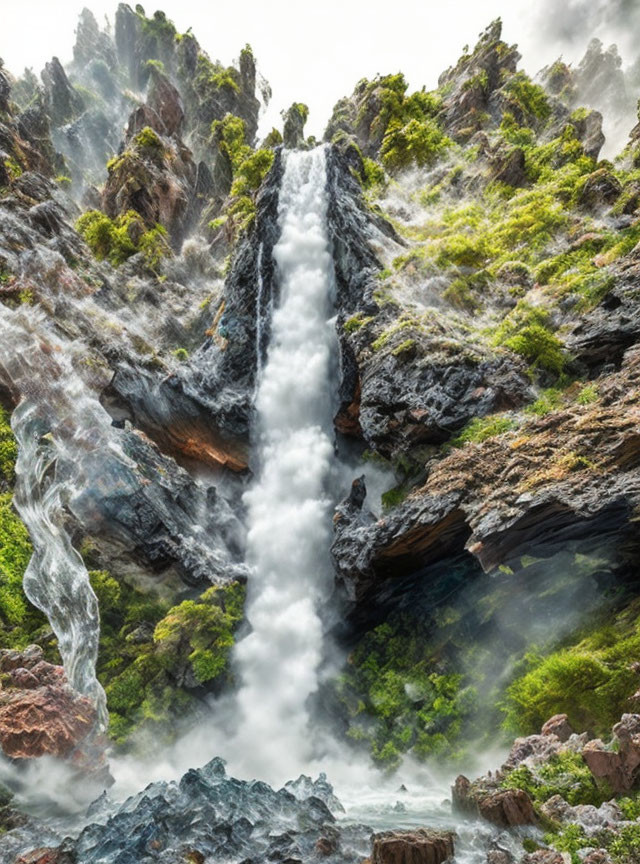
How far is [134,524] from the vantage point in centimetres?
1677

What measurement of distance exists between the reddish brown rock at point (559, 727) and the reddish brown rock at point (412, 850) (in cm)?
389

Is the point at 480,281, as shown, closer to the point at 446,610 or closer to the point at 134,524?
the point at 446,610

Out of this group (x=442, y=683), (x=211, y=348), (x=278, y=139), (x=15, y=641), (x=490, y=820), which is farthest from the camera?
(x=278, y=139)

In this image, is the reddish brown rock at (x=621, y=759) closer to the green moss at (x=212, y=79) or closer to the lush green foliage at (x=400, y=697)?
the lush green foliage at (x=400, y=697)

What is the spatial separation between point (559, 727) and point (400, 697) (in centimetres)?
506

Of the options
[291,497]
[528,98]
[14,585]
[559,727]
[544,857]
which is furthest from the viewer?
[528,98]

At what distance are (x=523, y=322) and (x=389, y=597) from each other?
1085 centimetres

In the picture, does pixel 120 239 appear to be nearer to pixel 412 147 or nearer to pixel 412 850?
pixel 412 147

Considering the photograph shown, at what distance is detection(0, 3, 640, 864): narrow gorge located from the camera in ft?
30.6

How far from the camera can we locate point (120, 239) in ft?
96.2

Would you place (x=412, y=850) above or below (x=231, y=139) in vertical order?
below

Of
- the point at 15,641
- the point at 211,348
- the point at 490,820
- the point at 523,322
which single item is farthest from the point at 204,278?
the point at 490,820

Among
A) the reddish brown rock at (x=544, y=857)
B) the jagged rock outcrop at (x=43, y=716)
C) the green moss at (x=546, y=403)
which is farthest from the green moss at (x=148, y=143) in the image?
the reddish brown rock at (x=544, y=857)

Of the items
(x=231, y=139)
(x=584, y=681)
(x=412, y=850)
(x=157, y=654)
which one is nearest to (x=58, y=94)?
(x=231, y=139)
